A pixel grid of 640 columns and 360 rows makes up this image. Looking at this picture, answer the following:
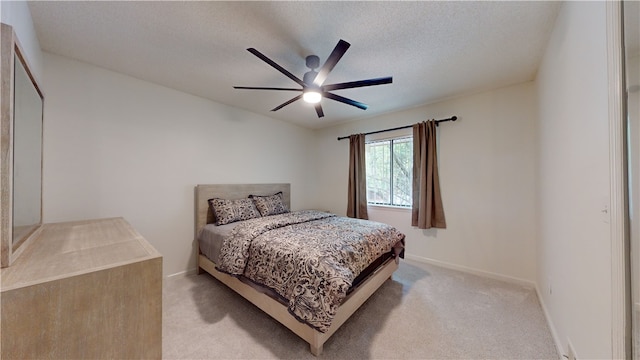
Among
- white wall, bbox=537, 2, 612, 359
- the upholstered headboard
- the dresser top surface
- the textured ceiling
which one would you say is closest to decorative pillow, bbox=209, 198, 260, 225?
the upholstered headboard

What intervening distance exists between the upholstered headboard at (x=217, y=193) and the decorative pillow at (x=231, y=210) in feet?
0.31

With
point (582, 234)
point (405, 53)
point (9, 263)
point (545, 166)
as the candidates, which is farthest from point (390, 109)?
point (9, 263)

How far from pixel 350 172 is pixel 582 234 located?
290 cm

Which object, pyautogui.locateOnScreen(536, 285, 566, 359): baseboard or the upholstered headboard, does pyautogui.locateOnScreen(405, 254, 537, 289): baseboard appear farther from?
the upholstered headboard

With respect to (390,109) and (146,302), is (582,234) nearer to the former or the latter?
(146,302)

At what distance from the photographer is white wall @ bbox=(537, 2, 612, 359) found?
3.28 feet

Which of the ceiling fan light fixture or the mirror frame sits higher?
the ceiling fan light fixture

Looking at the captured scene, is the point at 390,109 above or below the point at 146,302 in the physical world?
above

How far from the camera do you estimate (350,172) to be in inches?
154

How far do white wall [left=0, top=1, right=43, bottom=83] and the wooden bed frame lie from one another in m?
1.73

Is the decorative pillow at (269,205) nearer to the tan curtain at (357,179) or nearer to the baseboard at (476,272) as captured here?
the tan curtain at (357,179)

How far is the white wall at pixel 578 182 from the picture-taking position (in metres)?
1.00

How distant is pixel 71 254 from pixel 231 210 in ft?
6.32

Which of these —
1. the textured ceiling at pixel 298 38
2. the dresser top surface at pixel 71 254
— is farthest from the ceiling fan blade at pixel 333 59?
the dresser top surface at pixel 71 254
